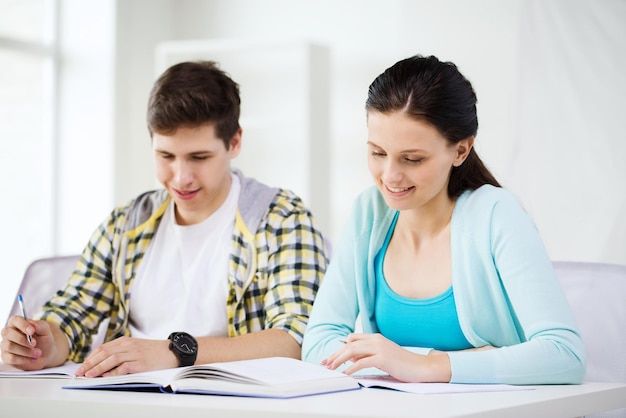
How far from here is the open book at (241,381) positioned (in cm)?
122

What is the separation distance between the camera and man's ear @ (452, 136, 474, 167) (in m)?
1.72

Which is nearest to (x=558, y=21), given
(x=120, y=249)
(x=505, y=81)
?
(x=505, y=81)

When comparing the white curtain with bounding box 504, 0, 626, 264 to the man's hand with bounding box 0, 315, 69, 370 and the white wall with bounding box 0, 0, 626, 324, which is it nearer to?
the white wall with bounding box 0, 0, 626, 324

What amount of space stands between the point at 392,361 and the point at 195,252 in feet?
2.83

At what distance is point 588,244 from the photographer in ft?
10.2

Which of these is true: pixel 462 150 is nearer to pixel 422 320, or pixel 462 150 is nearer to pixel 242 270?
pixel 422 320

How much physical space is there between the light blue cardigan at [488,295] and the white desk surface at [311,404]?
84 mm

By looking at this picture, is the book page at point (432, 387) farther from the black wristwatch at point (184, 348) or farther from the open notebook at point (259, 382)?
the black wristwatch at point (184, 348)

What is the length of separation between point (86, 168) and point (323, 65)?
1.30 m

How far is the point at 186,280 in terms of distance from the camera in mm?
2096

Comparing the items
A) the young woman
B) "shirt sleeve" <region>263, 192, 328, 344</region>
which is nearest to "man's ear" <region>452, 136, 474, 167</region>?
the young woman

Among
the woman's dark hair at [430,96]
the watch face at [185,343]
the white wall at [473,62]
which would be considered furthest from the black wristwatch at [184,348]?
the white wall at [473,62]

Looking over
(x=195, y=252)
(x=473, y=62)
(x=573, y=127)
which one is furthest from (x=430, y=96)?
(x=473, y=62)

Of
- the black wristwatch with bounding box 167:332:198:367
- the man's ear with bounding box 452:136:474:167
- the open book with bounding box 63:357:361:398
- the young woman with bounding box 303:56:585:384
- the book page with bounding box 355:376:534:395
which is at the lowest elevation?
the black wristwatch with bounding box 167:332:198:367
